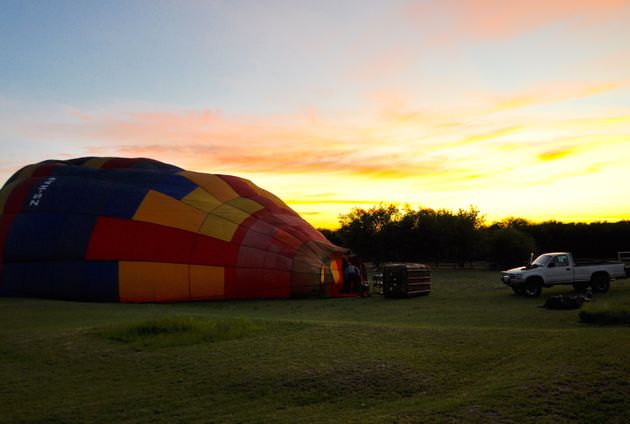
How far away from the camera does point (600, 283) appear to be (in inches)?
934

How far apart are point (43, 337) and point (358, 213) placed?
174ft

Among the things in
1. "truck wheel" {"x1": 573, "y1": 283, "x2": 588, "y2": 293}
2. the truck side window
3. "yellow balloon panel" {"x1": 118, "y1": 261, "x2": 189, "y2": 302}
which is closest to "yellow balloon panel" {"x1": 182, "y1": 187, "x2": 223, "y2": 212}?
"yellow balloon panel" {"x1": 118, "y1": 261, "x2": 189, "y2": 302}

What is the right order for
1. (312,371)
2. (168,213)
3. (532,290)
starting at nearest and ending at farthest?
(312,371), (532,290), (168,213)

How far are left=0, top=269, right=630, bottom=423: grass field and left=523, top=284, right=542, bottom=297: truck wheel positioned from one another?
7395mm

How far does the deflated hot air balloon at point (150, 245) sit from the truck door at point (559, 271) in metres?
8.45

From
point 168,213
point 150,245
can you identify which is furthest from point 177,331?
point 168,213

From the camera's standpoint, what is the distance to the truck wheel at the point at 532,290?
2307 cm

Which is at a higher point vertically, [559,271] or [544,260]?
[544,260]

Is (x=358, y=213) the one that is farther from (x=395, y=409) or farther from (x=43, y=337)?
(x=395, y=409)

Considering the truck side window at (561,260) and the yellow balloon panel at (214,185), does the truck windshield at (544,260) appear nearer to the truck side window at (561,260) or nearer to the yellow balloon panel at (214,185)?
the truck side window at (561,260)

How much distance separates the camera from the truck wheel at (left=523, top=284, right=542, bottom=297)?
23.1 meters

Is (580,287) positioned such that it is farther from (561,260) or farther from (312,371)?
(312,371)

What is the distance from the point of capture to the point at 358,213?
64.8 m

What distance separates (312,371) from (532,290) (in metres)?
15.9
